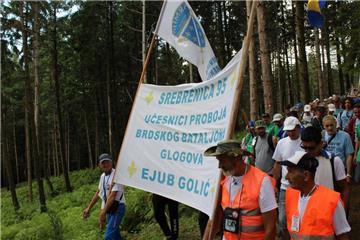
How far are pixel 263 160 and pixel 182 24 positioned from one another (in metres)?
2.58

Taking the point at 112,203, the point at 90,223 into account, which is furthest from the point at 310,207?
the point at 90,223

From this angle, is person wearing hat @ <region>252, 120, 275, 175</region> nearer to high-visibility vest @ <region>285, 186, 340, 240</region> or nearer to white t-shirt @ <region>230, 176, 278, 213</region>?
white t-shirt @ <region>230, 176, 278, 213</region>

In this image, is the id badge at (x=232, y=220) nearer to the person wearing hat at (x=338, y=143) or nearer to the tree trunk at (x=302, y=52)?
the person wearing hat at (x=338, y=143)

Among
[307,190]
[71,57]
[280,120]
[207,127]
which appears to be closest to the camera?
[307,190]

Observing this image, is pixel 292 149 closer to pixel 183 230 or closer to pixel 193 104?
pixel 193 104

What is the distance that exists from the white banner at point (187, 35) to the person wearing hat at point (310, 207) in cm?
264

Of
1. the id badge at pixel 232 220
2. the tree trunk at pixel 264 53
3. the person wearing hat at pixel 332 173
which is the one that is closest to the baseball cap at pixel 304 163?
the id badge at pixel 232 220

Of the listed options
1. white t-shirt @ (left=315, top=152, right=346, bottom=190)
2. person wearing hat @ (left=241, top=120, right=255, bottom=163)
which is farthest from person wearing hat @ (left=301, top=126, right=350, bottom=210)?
person wearing hat @ (left=241, top=120, right=255, bottom=163)

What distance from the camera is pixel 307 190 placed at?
2934mm

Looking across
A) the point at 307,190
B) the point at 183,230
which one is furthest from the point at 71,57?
the point at 307,190

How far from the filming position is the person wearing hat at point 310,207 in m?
2.79

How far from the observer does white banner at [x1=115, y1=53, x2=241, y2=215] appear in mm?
4258

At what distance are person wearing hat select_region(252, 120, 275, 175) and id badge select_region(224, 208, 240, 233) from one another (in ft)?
10.9

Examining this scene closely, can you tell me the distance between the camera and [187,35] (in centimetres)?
563
